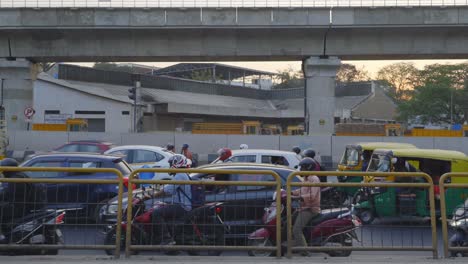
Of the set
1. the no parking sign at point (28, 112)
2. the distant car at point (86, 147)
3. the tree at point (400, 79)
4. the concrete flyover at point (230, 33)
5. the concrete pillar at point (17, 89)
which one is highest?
A: the tree at point (400, 79)

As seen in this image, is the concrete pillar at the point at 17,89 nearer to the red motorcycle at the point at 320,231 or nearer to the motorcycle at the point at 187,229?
the motorcycle at the point at 187,229

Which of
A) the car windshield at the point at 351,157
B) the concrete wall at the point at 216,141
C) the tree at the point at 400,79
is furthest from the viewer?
the tree at the point at 400,79

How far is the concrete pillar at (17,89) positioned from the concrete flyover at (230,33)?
638mm

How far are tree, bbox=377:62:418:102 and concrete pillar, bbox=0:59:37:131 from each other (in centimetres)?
6369

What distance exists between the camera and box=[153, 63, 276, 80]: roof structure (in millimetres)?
87188

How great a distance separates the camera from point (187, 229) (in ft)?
26.3

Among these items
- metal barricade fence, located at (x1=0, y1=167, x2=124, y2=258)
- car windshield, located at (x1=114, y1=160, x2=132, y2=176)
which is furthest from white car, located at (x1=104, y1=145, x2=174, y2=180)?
metal barricade fence, located at (x1=0, y1=167, x2=124, y2=258)

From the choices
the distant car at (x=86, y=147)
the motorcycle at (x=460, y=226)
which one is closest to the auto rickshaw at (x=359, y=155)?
the motorcycle at (x=460, y=226)

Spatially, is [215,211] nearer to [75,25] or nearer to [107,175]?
[107,175]

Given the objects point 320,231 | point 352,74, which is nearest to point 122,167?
point 320,231

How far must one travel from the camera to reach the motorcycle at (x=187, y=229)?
802cm

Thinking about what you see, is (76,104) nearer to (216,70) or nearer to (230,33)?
(230,33)

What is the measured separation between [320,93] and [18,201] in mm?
25008

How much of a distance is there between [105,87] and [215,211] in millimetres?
53054
